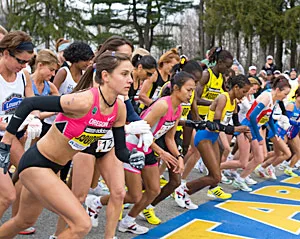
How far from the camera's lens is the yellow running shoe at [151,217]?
4.91m

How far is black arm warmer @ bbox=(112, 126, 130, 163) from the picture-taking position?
11.6 ft

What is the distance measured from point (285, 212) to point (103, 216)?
2292 mm

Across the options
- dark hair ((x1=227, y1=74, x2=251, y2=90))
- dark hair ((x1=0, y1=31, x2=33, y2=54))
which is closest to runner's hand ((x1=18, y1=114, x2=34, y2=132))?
dark hair ((x1=0, y1=31, x2=33, y2=54))

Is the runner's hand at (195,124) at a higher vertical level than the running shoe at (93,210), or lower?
higher

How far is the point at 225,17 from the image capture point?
26766mm

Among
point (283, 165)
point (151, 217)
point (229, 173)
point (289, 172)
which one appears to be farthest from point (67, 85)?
point (283, 165)

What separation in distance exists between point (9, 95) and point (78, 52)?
1120 millimetres

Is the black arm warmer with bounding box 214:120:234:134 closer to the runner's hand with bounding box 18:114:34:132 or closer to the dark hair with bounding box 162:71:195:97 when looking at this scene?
the dark hair with bounding box 162:71:195:97

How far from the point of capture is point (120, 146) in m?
3.57

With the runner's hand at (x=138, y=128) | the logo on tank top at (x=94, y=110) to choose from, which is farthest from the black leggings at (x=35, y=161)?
the runner's hand at (x=138, y=128)

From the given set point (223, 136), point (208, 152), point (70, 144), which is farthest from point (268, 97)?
point (70, 144)

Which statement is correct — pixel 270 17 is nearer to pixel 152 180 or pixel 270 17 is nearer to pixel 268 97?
pixel 268 97

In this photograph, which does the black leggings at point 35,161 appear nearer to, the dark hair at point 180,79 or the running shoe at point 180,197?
the dark hair at point 180,79

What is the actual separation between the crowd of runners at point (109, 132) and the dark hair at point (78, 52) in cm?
1
